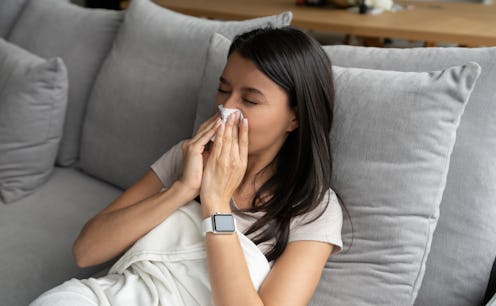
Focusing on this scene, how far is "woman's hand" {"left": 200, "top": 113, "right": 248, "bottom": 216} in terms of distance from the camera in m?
1.14

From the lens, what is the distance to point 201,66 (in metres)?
1.63

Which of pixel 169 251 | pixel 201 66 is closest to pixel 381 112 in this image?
pixel 169 251

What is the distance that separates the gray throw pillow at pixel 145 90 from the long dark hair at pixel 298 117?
371mm

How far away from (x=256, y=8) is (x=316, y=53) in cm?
173

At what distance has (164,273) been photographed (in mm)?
1109

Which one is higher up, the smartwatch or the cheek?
the cheek

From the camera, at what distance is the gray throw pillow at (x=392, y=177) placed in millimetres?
1108

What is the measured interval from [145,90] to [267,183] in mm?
670

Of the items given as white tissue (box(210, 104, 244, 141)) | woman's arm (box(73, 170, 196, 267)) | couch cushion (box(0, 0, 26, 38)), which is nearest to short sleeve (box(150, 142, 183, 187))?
woman's arm (box(73, 170, 196, 267))

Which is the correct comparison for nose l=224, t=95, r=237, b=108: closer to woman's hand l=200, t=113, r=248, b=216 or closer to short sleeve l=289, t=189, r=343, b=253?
woman's hand l=200, t=113, r=248, b=216

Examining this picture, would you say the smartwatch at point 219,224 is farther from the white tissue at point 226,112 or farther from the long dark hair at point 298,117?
the white tissue at point 226,112

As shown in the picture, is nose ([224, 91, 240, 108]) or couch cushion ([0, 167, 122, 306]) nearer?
nose ([224, 91, 240, 108])

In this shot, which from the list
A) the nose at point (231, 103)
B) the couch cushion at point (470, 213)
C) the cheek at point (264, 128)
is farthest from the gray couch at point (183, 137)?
the nose at point (231, 103)

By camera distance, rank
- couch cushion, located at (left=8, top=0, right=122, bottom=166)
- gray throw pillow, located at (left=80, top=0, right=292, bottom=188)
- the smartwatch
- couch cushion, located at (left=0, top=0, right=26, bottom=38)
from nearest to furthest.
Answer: the smartwatch < gray throw pillow, located at (left=80, top=0, right=292, bottom=188) < couch cushion, located at (left=8, top=0, right=122, bottom=166) < couch cushion, located at (left=0, top=0, right=26, bottom=38)
